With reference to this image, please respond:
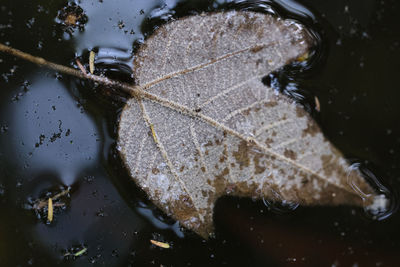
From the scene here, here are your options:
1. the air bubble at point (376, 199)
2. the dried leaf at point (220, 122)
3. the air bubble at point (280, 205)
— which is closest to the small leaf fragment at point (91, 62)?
the dried leaf at point (220, 122)

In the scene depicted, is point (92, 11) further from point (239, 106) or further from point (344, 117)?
point (344, 117)

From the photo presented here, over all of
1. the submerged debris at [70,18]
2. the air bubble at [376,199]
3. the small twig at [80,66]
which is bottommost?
the air bubble at [376,199]

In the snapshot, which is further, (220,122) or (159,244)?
(159,244)

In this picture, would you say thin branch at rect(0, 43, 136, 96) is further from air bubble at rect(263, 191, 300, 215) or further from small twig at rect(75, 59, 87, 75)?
air bubble at rect(263, 191, 300, 215)

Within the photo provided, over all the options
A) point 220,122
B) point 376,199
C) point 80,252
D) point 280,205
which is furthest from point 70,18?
point 376,199

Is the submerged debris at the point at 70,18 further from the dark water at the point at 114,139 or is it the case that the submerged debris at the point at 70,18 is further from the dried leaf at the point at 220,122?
the dried leaf at the point at 220,122

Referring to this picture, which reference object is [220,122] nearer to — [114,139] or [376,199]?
[114,139]
